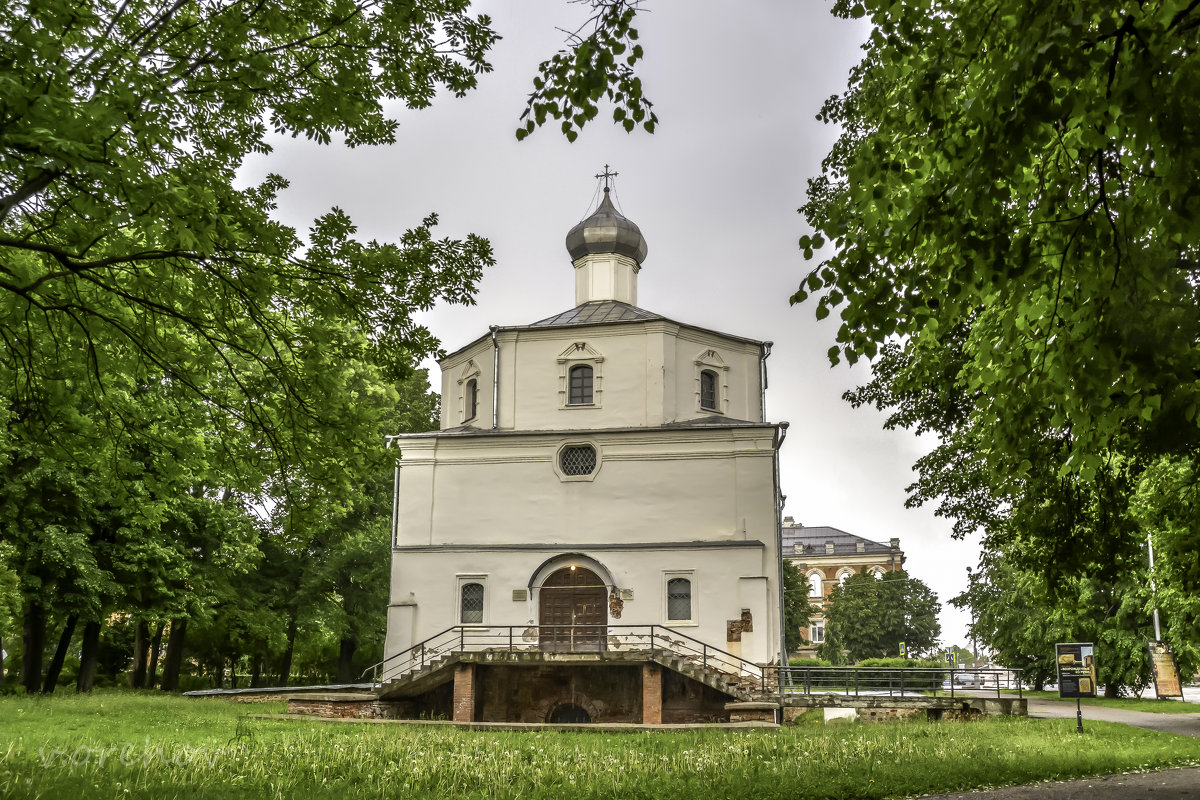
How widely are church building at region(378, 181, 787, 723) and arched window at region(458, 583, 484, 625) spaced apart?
0.04 m

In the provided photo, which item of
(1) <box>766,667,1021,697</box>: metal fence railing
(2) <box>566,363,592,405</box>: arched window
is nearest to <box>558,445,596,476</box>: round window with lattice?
(2) <box>566,363,592,405</box>: arched window

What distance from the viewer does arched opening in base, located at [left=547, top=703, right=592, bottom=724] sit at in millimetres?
24641

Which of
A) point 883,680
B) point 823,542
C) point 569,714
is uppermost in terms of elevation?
point 823,542

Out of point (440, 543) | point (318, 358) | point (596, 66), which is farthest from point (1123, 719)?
point (596, 66)

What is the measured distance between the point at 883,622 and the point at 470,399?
50386 mm

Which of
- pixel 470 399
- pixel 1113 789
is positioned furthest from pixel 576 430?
pixel 1113 789

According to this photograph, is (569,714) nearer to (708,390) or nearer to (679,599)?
(679,599)

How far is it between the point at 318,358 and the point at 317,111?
238 centimetres

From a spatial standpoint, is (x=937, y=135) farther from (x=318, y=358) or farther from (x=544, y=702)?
(x=544, y=702)

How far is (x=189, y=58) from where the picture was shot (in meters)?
8.56

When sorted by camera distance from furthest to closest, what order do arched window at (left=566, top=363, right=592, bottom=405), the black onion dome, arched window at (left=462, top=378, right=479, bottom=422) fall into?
the black onion dome → arched window at (left=462, top=378, right=479, bottom=422) → arched window at (left=566, top=363, right=592, bottom=405)

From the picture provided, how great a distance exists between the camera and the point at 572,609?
89.1 ft

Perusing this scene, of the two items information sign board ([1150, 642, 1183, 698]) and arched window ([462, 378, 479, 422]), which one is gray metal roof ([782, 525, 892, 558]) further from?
arched window ([462, 378, 479, 422])

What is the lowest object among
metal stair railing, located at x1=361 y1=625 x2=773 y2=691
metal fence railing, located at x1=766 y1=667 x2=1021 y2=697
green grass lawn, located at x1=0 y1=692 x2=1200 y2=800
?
green grass lawn, located at x1=0 y1=692 x2=1200 y2=800
